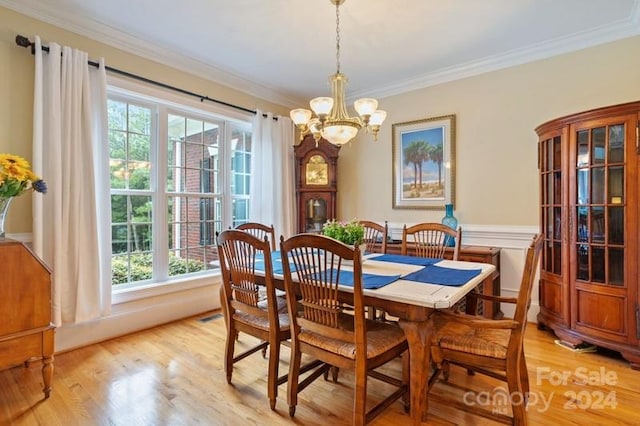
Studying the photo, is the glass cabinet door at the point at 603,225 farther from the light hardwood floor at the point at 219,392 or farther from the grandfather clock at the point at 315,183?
the grandfather clock at the point at 315,183

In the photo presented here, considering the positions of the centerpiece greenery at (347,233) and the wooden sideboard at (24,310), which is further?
the centerpiece greenery at (347,233)

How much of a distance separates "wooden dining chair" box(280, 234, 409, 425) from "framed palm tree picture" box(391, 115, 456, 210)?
2.35 metres

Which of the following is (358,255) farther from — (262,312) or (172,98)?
(172,98)

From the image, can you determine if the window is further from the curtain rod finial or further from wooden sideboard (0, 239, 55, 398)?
wooden sideboard (0, 239, 55, 398)

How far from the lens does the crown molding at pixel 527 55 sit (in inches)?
113

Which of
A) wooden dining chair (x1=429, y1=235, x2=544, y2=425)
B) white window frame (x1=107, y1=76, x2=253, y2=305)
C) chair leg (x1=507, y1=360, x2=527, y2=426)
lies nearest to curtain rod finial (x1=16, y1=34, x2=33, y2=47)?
white window frame (x1=107, y1=76, x2=253, y2=305)

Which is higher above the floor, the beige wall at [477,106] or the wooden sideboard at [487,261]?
the beige wall at [477,106]

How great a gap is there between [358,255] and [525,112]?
114 inches

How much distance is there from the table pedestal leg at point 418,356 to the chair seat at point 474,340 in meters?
0.16

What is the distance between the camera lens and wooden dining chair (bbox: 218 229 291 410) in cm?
197

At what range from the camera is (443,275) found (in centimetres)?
207

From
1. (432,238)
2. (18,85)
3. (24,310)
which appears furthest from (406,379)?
(18,85)

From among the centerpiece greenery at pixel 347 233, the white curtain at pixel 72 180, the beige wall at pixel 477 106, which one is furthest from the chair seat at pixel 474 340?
the white curtain at pixel 72 180

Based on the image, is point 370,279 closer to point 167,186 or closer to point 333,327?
point 333,327
